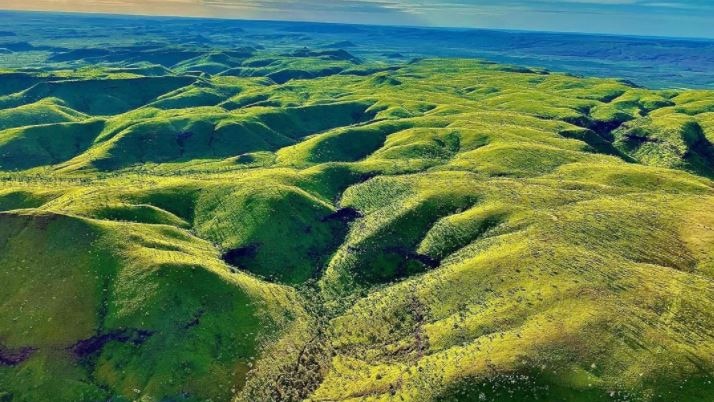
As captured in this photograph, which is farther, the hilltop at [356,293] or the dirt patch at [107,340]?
the dirt patch at [107,340]

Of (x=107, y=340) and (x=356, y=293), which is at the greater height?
(x=107, y=340)

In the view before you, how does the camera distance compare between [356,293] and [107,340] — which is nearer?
[107,340]

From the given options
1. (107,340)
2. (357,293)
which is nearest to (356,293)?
(357,293)

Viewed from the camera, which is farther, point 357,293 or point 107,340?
point 357,293

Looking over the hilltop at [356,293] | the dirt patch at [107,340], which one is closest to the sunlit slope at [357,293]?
the dirt patch at [107,340]

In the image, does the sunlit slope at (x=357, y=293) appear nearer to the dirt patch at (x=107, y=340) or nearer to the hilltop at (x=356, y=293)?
the dirt patch at (x=107, y=340)

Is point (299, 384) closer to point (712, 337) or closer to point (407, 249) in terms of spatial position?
point (407, 249)

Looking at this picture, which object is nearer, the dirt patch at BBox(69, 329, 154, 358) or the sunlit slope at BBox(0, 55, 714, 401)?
the sunlit slope at BBox(0, 55, 714, 401)

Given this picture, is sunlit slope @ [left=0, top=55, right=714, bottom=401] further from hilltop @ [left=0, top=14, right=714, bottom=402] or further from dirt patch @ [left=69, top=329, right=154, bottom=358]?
hilltop @ [left=0, top=14, right=714, bottom=402]

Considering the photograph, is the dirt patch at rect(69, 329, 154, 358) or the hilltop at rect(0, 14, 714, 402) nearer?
the hilltop at rect(0, 14, 714, 402)

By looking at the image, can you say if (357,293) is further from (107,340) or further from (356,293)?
(107,340)

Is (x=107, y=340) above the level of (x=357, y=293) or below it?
above

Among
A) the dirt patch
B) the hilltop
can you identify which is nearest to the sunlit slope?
the dirt patch

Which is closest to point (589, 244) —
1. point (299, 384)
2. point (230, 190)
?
point (299, 384)
